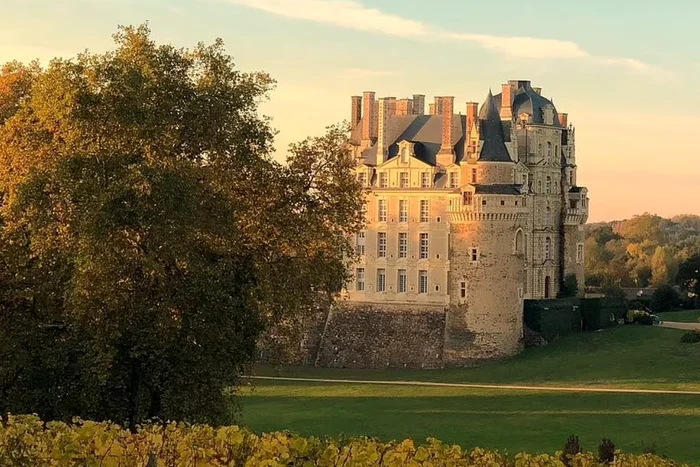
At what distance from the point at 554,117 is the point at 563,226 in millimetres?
5951

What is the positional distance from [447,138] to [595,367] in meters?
15.2

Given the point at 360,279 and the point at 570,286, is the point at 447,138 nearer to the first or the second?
the point at 360,279

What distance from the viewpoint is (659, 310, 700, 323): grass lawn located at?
69875 millimetres

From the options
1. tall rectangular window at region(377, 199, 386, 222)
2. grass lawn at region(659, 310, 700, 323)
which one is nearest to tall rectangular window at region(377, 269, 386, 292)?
tall rectangular window at region(377, 199, 386, 222)

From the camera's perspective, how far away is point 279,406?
145 ft

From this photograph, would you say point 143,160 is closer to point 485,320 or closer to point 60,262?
point 60,262

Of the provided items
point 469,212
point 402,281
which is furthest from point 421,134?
point 402,281

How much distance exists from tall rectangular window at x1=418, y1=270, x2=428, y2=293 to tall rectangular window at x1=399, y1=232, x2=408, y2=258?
5.13 ft

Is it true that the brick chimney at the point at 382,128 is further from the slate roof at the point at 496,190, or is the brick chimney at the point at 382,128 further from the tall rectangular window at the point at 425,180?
the slate roof at the point at 496,190

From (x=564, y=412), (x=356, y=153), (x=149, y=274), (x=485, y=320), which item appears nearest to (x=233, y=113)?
(x=149, y=274)

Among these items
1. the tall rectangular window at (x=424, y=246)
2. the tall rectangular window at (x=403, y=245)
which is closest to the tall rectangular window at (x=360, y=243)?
the tall rectangular window at (x=403, y=245)

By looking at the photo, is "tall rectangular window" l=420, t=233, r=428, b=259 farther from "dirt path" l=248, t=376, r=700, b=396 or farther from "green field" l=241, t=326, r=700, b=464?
"dirt path" l=248, t=376, r=700, b=396

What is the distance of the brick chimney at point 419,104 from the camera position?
67625mm

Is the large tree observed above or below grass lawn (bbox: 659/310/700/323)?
above
